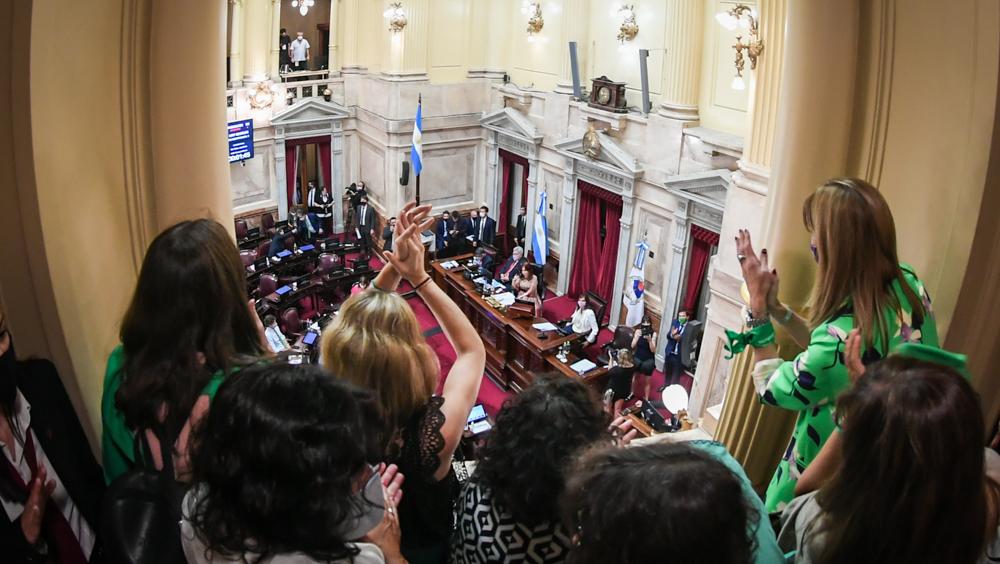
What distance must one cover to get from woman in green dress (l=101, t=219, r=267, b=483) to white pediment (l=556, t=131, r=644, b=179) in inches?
328

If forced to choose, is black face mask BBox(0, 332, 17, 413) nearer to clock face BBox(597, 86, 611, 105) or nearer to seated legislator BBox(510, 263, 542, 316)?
seated legislator BBox(510, 263, 542, 316)

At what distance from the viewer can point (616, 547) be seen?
3.63ft

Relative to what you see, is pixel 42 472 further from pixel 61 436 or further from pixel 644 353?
pixel 644 353

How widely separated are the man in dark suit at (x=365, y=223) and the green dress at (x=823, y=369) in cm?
1058

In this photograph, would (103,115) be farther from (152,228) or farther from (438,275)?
(438,275)

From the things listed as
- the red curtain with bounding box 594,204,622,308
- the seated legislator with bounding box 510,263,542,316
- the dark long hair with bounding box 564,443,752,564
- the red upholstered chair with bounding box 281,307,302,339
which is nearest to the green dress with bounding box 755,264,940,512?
the dark long hair with bounding box 564,443,752,564

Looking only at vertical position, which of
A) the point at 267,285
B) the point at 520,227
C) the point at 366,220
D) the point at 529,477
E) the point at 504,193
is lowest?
the point at 267,285

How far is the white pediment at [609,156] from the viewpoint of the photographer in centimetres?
955

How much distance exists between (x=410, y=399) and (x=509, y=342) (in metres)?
7.10

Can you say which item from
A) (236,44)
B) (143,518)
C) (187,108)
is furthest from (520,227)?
(143,518)

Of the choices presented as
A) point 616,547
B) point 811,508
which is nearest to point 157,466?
point 616,547

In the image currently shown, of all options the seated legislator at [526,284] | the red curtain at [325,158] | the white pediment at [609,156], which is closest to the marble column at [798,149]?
the seated legislator at [526,284]

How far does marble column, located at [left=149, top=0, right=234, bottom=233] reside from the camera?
2.19 m

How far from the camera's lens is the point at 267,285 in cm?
934
